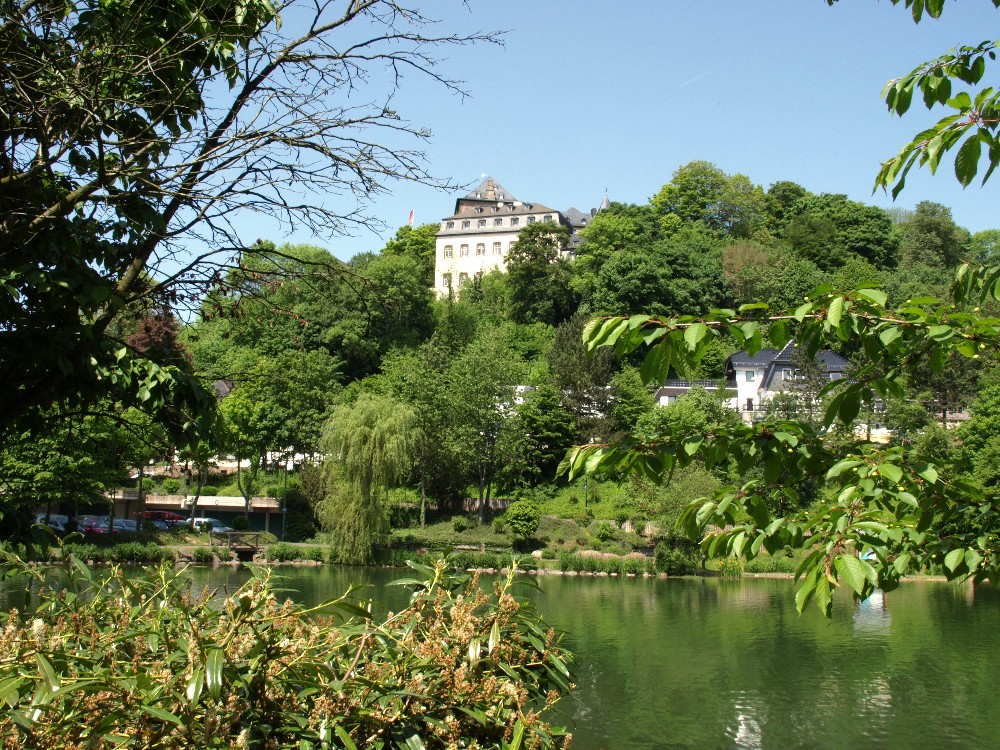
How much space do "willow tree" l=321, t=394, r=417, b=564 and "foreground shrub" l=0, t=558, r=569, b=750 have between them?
27111 millimetres

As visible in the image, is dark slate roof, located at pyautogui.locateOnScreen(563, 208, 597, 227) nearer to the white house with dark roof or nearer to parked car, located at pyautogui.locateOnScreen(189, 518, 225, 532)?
the white house with dark roof

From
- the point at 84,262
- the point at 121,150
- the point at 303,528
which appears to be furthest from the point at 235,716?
the point at 303,528

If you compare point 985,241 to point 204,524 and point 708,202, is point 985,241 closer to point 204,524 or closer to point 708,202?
point 708,202

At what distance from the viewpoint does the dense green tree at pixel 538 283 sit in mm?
62188

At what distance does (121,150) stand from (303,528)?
33.9 metres

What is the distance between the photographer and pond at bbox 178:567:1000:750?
11.9 metres

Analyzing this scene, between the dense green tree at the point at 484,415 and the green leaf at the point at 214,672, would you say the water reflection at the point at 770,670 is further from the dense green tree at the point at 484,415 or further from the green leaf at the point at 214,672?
the dense green tree at the point at 484,415

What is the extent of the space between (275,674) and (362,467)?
2837 centimetres

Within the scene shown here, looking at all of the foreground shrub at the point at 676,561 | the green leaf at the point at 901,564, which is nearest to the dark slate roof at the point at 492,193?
the foreground shrub at the point at 676,561

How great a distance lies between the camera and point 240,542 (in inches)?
1316

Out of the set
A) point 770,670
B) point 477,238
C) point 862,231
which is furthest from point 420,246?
point 770,670

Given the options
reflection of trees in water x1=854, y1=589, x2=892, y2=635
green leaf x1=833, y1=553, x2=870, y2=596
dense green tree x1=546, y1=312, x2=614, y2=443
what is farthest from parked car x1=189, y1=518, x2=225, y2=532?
green leaf x1=833, y1=553, x2=870, y2=596

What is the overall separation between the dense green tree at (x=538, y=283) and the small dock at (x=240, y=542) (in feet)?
105

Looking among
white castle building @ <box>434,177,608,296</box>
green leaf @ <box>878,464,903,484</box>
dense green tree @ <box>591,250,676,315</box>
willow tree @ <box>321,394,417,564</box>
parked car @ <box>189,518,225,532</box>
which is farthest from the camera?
white castle building @ <box>434,177,608,296</box>
